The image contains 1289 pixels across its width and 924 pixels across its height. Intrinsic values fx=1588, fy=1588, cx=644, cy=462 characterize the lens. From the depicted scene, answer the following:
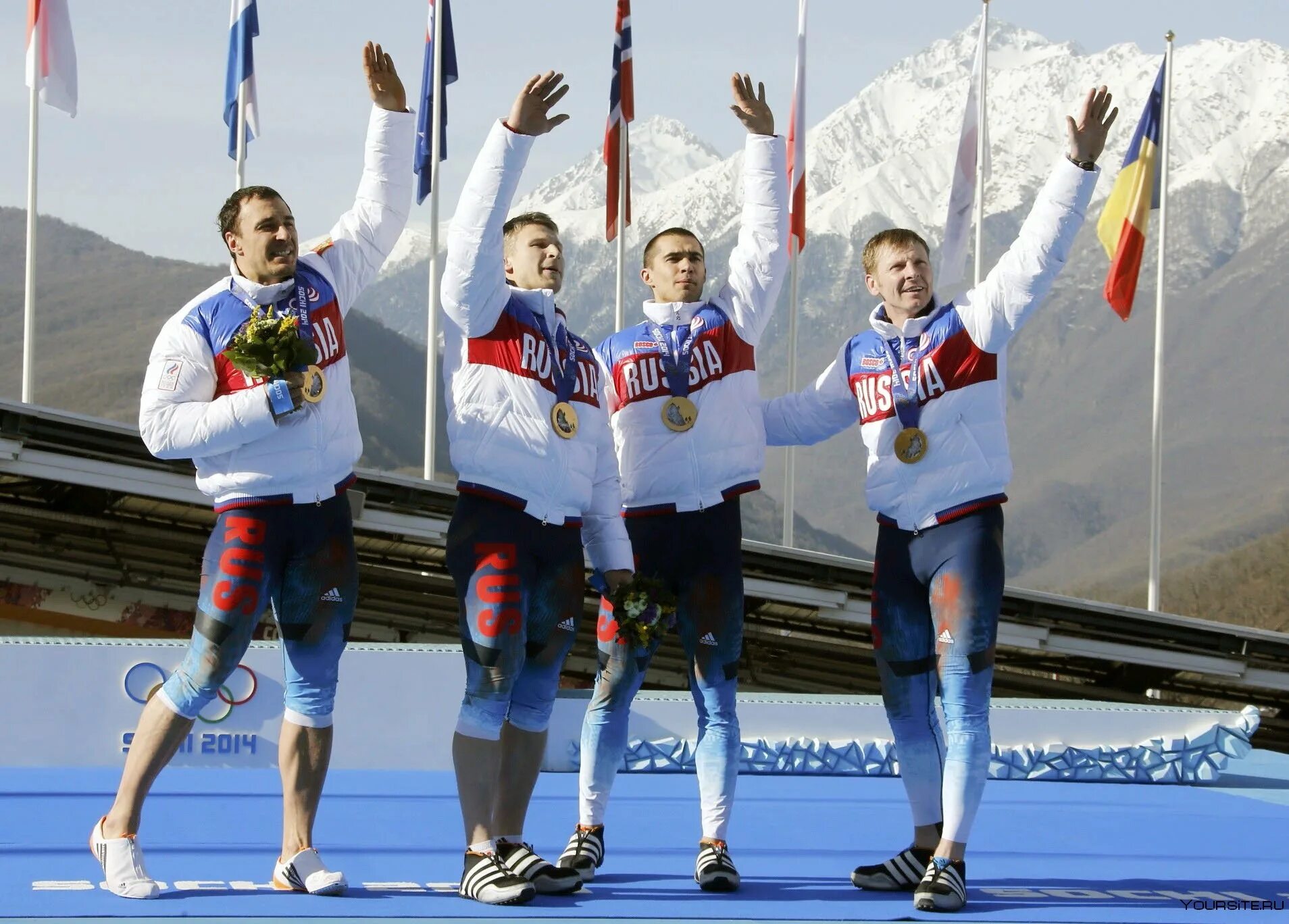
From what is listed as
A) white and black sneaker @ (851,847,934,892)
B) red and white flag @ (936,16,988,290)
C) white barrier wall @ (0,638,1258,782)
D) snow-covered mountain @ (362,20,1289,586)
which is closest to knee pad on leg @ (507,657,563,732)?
white and black sneaker @ (851,847,934,892)

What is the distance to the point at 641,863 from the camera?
18.0ft

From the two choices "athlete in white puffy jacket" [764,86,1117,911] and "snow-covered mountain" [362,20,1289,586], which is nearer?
"athlete in white puffy jacket" [764,86,1117,911]

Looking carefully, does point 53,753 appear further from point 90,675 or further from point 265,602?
point 265,602

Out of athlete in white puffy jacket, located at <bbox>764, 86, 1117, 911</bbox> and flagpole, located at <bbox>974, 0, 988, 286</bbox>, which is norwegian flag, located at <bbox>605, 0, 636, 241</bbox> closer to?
flagpole, located at <bbox>974, 0, 988, 286</bbox>

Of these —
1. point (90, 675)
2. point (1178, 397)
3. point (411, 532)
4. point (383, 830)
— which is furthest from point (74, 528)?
point (1178, 397)

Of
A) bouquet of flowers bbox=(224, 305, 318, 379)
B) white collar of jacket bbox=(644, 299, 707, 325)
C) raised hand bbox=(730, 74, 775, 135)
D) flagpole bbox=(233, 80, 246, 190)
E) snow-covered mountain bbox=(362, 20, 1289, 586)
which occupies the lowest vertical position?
bouquet of flowers bbox=(224, 305, 318, 379)

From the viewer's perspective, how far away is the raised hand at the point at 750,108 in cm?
540

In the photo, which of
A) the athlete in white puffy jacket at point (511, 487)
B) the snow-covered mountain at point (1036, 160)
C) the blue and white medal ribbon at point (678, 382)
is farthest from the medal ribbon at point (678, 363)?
the snow-covered mountain at point (1036, 160)

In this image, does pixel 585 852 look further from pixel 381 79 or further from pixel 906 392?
pixel 381 79

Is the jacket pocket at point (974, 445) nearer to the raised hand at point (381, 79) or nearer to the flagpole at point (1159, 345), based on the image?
the raised hand at point (381, 79)

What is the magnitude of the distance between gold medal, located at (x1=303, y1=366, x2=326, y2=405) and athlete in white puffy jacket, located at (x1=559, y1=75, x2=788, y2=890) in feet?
3.55

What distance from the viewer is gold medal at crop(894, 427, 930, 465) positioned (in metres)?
5.05

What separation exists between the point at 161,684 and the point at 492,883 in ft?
14.7

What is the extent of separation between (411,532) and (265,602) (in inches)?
343
